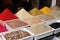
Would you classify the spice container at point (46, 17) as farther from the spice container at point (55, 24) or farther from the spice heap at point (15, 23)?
the spice heap at point (15, 23)

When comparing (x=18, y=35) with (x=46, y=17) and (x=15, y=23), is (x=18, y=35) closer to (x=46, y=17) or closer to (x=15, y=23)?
(x=15, y=23)

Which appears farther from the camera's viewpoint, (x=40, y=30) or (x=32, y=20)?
(x=32, y=20)

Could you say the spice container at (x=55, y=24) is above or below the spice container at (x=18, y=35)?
below

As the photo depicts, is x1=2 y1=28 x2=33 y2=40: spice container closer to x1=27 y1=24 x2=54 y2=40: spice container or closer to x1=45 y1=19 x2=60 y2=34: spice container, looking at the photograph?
x1=27 y1=24 x2=54 y2=40: spice container

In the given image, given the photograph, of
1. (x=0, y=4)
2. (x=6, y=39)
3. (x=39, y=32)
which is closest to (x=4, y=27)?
(x=6, y=39)

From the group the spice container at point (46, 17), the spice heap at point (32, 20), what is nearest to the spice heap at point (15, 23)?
the spice heap at point (32, 20)

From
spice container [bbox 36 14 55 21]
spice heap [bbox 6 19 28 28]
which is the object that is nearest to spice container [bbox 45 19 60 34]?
spice container [bbox 36 14 55 21]

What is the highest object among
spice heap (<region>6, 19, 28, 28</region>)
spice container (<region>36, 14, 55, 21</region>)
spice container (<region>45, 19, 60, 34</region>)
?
spice heap (<region>6, 19, 28, 28</region>)

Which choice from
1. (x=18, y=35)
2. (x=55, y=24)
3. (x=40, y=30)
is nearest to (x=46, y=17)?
(x=55, y=24)

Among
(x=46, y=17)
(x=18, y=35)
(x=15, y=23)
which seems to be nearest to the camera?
(x=18, y=35)

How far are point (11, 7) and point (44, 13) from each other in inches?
20.0

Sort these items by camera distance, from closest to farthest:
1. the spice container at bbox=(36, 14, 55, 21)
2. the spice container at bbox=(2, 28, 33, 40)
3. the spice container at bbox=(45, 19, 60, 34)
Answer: the spice container at bbox=(2, 28, 33, 40), the spice container at bbox=(45, 19, 60, 34), the spice container at bbox=(36, 14, 55, 21)

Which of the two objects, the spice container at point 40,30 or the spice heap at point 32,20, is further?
the spice heap at point 32,20

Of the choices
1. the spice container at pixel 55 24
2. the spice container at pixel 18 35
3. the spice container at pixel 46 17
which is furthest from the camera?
the spice container at pixel 46 17
